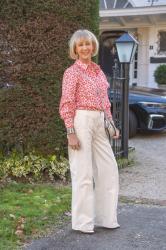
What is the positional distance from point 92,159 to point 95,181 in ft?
0.70

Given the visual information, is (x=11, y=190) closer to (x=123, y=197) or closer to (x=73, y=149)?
(x=123, y=197)

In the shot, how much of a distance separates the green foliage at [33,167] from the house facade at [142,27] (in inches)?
438

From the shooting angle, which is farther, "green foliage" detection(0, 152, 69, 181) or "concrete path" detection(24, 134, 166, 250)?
"green foliage" detection(0, 152, 69, 181)

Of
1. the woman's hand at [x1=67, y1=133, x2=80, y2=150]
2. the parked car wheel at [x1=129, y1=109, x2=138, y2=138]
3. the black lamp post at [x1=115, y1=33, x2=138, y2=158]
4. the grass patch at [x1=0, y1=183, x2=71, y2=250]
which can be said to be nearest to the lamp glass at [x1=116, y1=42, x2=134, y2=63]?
the black lamp post at [x1=115, y1=33, x2=138, y2=158]

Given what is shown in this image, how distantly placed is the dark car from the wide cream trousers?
20.1ft

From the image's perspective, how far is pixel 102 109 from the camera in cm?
522

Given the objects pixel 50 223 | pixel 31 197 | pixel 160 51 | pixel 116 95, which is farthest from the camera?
pixel 160 51

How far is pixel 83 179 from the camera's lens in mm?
5125

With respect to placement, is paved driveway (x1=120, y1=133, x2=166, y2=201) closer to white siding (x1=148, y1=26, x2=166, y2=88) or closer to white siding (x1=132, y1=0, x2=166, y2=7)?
white siding (x1=148, y1=26, x2=166, y2=88)

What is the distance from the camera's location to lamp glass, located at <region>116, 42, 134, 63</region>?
29.3 feet

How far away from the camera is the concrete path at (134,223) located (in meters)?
4.96

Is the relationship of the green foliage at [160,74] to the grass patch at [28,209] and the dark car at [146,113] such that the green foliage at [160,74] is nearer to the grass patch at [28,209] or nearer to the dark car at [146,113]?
the dark car at [146,113]

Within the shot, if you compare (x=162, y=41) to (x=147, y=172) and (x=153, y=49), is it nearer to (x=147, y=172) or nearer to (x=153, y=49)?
(x=153, y=49)

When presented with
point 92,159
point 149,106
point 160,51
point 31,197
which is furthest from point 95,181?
point 160,51
